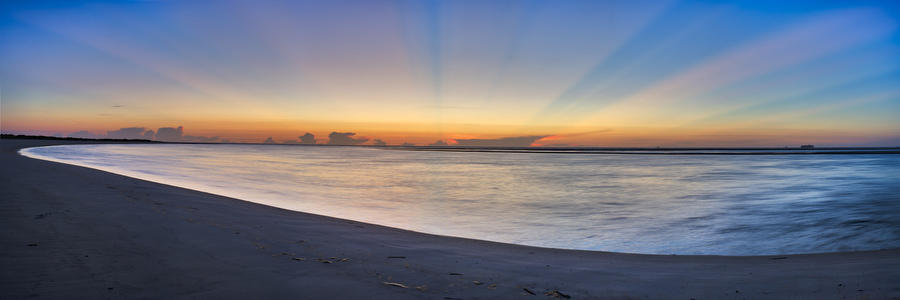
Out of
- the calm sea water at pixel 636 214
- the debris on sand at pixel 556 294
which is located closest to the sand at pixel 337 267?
the debris on sand at pixel 556 294

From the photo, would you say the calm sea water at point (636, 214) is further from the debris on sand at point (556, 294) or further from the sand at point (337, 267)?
the debris on sand at point (556, 294)

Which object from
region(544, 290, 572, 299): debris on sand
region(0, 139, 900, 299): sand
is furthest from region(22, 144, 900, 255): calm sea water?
region(544, 290, 572, 299): debris on sand

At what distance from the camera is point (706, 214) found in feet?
37.6

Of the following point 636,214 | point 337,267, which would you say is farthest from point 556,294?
point 636,214

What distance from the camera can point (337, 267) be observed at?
4.51m

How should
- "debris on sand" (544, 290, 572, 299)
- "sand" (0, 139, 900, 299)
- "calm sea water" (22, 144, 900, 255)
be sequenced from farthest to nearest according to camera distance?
"calm sea water" (22, 144, 900, 255)
"debris on sand" (544, 290, 572, 299)
"sand" (0, 139, 900, 299)

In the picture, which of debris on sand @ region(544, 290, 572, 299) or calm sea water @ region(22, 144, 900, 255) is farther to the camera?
calm sea water @ region(22, 144, 900, 255)

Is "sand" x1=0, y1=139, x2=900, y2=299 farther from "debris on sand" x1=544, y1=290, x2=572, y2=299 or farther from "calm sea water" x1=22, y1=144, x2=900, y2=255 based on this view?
"calm sea water" x1=22, y1=144, x2=900, y2=255

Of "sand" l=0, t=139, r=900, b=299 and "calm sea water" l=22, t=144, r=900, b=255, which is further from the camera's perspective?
"calm sea water" l=22, t=144, r=900, b=255

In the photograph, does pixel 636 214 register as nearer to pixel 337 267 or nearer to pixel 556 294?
pixel 556 294

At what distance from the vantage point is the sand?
367 centimetres

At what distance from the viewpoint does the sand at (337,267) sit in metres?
3.67

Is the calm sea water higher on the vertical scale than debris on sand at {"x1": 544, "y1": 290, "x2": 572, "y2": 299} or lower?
lower

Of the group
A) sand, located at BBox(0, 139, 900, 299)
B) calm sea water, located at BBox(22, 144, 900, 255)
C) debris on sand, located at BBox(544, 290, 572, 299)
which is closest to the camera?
sand, located at BBox(0, 139, 900, 299)
